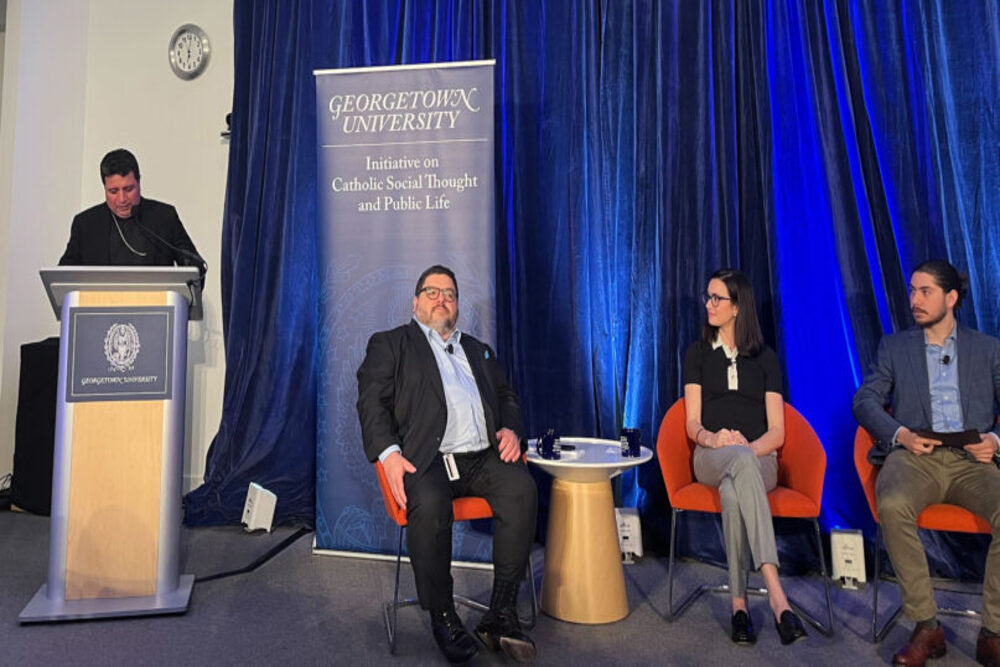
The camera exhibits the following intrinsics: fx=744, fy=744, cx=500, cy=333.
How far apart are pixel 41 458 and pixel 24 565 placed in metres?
1.03

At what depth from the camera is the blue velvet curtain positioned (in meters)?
3.37

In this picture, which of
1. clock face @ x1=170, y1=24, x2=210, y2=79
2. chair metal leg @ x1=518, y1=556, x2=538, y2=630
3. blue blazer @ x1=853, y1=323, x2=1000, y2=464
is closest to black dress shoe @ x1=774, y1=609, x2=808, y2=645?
blue blazer @ x1=853, y1=323, x2=1000, y2=464

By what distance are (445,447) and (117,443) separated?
1.19 m

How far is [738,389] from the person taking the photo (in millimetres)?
3008

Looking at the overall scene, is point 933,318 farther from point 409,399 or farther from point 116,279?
point 116,279

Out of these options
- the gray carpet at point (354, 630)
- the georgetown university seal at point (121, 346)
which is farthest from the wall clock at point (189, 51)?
the gray carpet at point (354, 630)

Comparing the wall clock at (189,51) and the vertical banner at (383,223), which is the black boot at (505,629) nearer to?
the vertical banner at (383,223)

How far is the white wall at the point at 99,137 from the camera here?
4.45m

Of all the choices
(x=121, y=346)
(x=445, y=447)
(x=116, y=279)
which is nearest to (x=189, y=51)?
(x=116, y=279)

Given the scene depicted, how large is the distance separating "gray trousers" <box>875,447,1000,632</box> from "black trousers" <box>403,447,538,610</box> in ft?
3.97

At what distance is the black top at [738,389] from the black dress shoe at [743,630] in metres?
0.71

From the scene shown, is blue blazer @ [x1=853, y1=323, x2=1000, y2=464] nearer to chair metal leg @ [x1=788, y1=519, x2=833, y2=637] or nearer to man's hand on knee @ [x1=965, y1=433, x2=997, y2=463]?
man's hand on knee @ [x1=965, y1=433, x2=997, y2=463]

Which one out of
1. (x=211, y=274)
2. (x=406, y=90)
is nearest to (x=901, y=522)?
(x=406, y=90)

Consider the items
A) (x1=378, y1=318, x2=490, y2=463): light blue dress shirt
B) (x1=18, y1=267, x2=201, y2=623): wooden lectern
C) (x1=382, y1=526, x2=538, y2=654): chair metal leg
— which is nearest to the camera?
(x1=382, y1=526, x2=538, y2=654): chair metal leg
